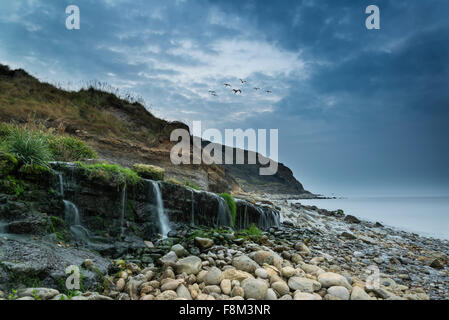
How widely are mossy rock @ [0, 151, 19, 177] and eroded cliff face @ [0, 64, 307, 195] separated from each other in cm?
624

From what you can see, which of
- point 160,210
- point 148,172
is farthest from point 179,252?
point 148,172

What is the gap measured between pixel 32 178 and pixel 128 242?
7.38 ft

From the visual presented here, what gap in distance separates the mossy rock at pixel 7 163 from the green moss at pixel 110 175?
1202mm

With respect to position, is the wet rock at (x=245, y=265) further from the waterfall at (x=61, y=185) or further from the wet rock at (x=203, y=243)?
the waterfall at (x=61, y=185)

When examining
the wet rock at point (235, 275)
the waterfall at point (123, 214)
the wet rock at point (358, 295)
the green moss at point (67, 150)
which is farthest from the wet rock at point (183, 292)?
the green moss at point (67, 150)

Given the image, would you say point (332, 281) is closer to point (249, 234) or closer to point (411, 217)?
point (249, 234)

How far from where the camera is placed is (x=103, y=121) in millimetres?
15133

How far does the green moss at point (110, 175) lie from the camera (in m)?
5.28

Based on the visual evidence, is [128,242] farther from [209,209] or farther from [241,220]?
[241,220]

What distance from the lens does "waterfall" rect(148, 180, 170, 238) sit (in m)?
6.06

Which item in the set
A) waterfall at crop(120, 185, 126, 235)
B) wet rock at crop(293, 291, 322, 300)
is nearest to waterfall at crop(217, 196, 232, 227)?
waterfall at crop(120, 185, 126, 235)

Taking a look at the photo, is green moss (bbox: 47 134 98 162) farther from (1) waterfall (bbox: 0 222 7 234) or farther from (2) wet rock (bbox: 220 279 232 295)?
(2) wet rock (bbox: 220 279 232 295)

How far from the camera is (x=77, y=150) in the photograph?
331 inches
